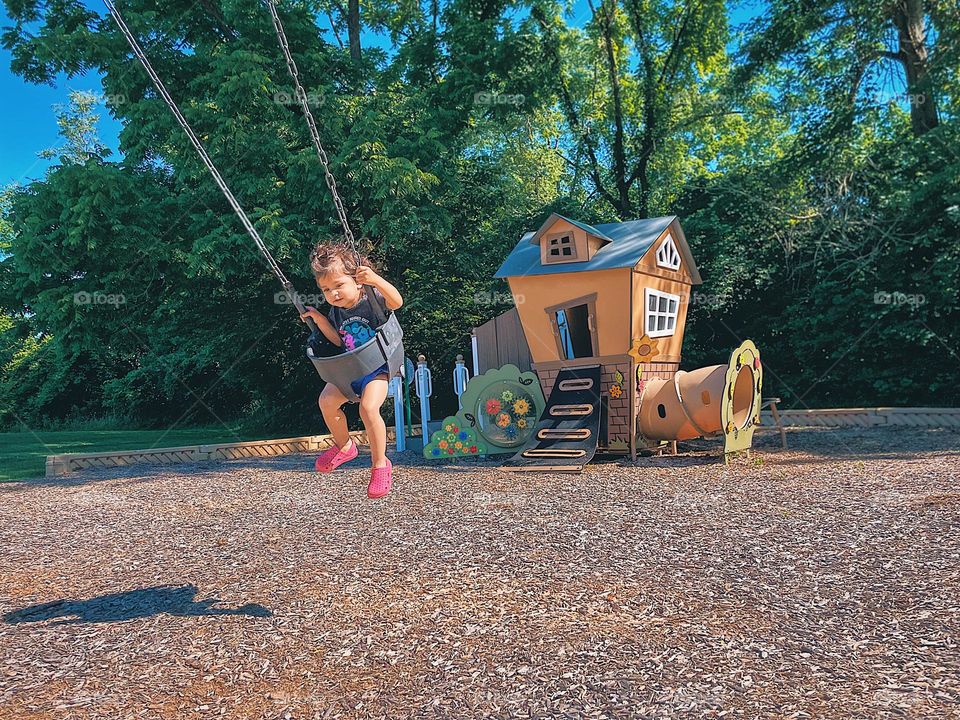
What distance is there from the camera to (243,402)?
2756cm

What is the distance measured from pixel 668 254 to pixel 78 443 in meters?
16.7

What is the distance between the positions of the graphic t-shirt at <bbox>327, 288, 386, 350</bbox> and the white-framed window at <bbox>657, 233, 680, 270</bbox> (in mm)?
8694

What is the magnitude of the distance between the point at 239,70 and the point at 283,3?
3.61 m

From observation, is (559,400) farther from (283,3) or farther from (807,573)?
(283,3)

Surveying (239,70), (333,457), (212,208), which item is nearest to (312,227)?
(212,208)

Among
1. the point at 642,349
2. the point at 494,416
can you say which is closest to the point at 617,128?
the point at 642,349

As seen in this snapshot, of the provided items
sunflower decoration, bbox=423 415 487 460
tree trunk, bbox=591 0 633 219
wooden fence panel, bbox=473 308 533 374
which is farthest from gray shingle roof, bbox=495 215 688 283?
tree trunk, bbox=591 0 633 219

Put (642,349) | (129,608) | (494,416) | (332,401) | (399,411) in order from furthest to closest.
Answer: (399,411) < (494,416) < (642,349) < (129,608) < (332,401)

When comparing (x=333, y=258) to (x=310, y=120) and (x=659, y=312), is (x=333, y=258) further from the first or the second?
(x=659, y=312)

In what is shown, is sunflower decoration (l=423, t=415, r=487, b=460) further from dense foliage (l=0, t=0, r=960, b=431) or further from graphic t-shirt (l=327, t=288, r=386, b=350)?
graphic t-shirt (l=327, t=288, r=386, b=350)

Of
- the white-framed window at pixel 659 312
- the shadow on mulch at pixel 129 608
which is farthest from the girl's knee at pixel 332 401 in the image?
the white-framed window at pixel 659 312

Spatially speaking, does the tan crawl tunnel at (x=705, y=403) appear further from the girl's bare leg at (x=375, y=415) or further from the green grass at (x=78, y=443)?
the green grass at (x=78, y=443)

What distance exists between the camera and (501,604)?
16.3ft

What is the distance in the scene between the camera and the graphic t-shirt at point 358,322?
4367mm
